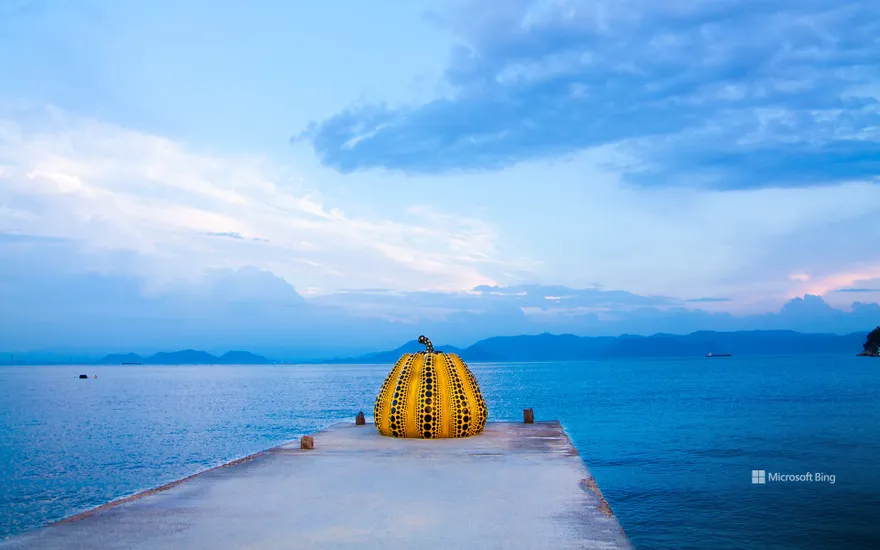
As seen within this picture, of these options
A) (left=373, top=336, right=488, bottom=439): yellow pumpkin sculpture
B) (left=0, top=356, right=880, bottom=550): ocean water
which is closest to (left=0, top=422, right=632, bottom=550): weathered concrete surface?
(left=373, top=336, right=488, bottom=439): yellow pumpkin sculpture

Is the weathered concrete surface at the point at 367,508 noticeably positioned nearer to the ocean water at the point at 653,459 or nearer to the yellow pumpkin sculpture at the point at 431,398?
the yellow pumpkin sculpture at the point at 431,398

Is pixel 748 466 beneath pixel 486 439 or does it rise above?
beneath

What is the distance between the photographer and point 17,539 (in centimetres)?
952

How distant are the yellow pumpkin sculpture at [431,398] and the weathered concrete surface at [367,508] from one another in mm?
2322

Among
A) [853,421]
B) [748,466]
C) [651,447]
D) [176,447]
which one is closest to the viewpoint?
[748,466]

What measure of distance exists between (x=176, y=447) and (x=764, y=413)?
115ft

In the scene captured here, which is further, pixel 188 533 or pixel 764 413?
pixel 764 413

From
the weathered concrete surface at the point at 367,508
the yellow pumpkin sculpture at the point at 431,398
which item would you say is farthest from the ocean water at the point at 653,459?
the yellow pumpkin sculpture at the point at 431,398

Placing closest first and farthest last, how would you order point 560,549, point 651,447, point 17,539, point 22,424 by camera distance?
point 560,549 < point 17,539 < point 651,447 < point 22,424

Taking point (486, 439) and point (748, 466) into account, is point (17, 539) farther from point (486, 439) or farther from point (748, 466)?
point (748, 466)

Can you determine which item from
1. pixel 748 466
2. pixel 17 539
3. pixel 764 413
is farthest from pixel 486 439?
pixel 764 413

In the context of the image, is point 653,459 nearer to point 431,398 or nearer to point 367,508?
point 431,398

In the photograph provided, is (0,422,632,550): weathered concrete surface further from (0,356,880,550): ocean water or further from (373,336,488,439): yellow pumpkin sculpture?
(0,356,880,550): ocean water

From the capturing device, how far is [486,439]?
20.5 metres
